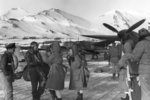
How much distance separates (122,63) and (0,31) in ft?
668

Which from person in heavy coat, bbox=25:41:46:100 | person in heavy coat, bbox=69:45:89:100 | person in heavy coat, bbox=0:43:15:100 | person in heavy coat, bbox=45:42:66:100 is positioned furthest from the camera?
person in heavy coat, bbox=69:45:89:100

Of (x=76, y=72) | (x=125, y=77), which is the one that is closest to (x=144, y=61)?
(x=125, y=77)

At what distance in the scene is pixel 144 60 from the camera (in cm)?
421

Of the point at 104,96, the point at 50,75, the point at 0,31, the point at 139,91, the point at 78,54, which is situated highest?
the point at 0,31

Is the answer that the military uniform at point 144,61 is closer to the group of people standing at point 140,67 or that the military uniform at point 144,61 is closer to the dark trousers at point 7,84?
the group of people standing at point 140,67

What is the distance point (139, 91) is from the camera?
15.3 ft

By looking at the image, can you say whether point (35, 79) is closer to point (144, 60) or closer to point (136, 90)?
point (136, 90)

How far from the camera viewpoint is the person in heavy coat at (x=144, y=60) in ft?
13.7

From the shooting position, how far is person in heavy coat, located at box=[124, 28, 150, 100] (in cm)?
416

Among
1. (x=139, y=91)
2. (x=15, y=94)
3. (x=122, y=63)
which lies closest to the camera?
(x=139, y=91)

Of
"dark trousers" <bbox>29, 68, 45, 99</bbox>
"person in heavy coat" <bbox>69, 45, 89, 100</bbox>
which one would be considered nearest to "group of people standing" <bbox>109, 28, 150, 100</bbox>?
"person in heavy coat" <bbox>69, 45, 89, 100</bbox>

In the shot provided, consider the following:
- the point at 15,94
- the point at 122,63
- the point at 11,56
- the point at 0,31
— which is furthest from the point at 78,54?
the point at 0,31

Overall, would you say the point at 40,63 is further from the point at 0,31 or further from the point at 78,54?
the point at 0,31

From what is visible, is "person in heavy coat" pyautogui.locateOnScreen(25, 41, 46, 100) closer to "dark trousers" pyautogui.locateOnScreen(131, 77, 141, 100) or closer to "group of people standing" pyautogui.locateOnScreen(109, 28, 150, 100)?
"group of people standing" pyautogui.locateOnScreen(109, 28, 150, 100)
